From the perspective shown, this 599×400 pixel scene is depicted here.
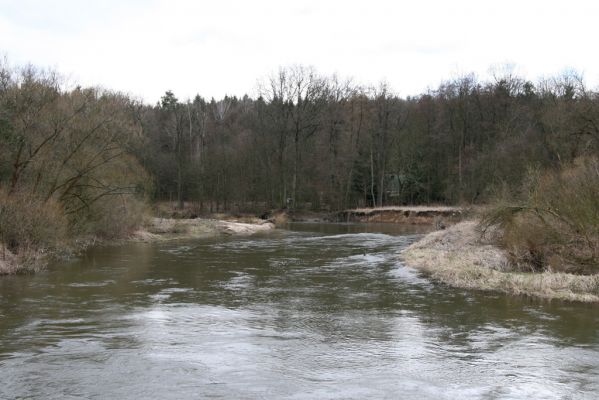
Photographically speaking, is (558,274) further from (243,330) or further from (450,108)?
(450,108)

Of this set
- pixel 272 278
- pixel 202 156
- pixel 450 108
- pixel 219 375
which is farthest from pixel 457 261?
pixel 202 156

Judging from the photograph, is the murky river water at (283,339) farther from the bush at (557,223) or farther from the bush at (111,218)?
the bush at (111,218)

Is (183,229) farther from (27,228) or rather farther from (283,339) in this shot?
(283,339)

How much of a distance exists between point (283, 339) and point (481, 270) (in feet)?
30.3

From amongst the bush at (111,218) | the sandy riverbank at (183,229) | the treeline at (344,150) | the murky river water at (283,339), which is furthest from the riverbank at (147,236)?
the treeline at (344,150)

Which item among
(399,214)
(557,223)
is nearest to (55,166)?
(557,223)

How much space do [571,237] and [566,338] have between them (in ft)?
24.7

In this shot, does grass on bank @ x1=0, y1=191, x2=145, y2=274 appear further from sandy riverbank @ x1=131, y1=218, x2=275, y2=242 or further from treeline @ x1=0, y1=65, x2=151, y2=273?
sandy riverbank @ x1=131, y1=218, x2=275, y2=242

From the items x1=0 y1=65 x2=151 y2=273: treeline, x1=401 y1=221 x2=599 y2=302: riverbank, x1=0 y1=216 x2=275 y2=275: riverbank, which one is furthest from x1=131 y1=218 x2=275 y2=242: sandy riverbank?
x1=401 y1=221 x2=599 y2=302: riverbank

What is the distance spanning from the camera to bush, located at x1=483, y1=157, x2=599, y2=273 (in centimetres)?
1703

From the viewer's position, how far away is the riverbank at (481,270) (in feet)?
50.0

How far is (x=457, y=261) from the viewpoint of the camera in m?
20.0

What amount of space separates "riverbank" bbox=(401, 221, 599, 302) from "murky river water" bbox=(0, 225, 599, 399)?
736mm

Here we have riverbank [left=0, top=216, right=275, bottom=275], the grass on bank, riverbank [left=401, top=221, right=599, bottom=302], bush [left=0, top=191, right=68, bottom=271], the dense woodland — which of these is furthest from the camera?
the dense woodland
